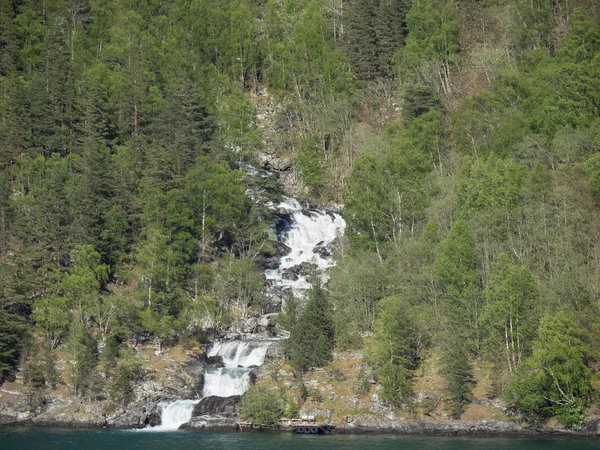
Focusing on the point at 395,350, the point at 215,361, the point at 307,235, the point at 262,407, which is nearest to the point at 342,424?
the point at 262,407

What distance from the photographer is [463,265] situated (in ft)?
286

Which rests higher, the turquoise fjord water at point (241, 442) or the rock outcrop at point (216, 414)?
the rock outcrop at point (216, 414)

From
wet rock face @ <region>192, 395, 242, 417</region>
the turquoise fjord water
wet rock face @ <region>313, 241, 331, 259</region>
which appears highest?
wet rock face @ <region>313, 241, 331, 259</region>

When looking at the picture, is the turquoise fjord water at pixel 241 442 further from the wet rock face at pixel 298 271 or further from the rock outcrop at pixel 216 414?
the wet rock face at pixel 298 271

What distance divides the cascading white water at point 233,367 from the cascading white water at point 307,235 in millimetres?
17896

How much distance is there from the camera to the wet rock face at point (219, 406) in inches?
3295

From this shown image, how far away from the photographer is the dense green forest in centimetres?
8338

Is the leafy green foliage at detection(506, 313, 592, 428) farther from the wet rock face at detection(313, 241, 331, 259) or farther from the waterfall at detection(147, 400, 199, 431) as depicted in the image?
the wet rock face at detection(313, 241, 331, 259)

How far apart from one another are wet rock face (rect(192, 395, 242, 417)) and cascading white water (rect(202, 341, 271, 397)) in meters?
2.84

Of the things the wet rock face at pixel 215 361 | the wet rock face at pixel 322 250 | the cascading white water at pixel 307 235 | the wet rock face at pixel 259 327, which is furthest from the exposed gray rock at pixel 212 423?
the wet rock face at pixel 322 250

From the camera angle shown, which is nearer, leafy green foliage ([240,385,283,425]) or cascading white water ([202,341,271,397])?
leafy green foliage ([240,385,283,425])

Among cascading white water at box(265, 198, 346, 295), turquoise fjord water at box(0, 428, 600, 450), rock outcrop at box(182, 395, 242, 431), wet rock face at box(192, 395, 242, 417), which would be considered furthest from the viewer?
cascading white water at box(265, 198, 346, 295)

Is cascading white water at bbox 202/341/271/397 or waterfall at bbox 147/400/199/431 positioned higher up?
cascading white water at bbox 202/341/271/397

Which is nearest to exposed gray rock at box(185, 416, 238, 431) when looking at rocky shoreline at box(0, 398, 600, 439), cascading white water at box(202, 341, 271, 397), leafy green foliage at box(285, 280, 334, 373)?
rocky shoreline at box(0, 398, 600, 439)
